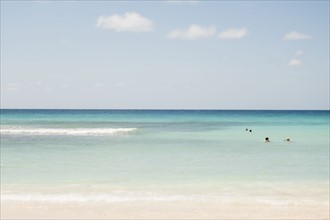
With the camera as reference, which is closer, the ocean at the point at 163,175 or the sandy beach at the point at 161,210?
the sandy beach at the point at 161,210

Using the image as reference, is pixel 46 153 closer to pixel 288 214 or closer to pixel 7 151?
pixel 7 151

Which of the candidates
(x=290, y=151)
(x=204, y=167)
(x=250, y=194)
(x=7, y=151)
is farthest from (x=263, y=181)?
(x=7, y=151)

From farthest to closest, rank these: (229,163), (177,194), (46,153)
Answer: (46,153)
(229,163)
(177,194)

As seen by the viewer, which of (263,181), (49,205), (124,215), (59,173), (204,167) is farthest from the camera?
(204,167)

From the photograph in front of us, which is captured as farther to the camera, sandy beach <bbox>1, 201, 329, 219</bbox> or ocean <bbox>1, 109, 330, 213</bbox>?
ocean <bbox>1, 109, 330, 213</bbox>

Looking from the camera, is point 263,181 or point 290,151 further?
point 290,151

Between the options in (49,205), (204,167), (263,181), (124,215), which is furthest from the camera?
(204,167)

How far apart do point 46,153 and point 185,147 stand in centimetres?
713

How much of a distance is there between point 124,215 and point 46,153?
11.7 meters

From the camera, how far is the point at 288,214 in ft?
30.5

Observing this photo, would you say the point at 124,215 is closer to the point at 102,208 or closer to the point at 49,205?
the point at 102,208

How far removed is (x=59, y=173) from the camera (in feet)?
46.9

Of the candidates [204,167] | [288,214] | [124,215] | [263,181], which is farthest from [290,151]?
[124,215]

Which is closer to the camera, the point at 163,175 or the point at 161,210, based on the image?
the point at 161,210
